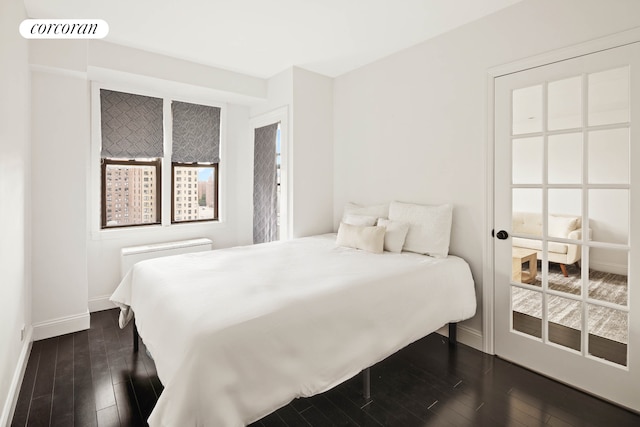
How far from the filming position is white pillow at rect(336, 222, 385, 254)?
2.89 meters

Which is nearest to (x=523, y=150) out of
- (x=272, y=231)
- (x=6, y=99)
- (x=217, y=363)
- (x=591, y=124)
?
(x=591, y=124)

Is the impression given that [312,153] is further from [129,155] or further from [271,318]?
[271,318]

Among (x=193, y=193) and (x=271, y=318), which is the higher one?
(x=193, y=193)

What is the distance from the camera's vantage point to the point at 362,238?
2.96 m

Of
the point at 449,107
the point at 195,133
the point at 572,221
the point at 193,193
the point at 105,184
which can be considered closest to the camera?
the point at 572,221

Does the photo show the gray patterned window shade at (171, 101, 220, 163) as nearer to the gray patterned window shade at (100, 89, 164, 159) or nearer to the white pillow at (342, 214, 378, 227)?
the gray patterned window shade at (100, 89, 164, 159)

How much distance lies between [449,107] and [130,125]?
3.39 m

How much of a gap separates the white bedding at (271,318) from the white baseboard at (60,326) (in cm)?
88

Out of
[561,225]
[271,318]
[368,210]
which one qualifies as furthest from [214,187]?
[561,225]

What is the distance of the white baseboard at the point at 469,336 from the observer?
271cm

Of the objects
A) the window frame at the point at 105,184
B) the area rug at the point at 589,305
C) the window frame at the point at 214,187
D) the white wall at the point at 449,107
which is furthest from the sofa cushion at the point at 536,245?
the window frame at the point at 105,184

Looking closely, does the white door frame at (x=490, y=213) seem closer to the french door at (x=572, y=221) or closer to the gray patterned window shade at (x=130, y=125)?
the french door at (x=572, y=221)

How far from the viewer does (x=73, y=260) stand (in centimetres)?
298

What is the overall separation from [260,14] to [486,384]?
3206 mm
